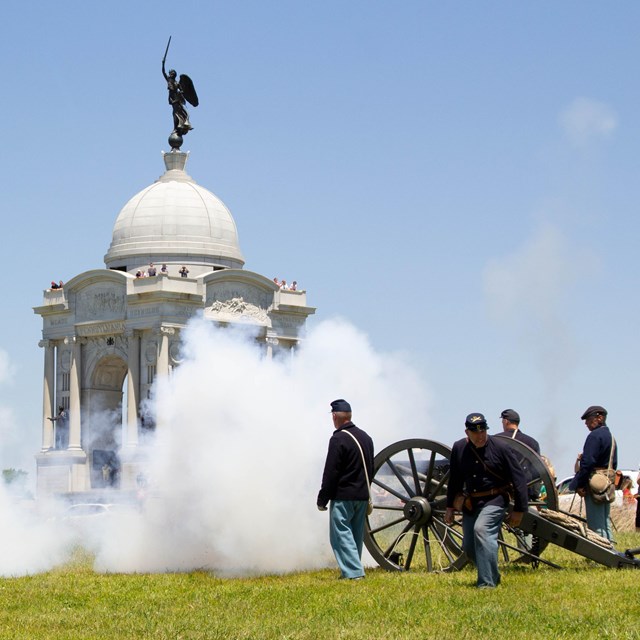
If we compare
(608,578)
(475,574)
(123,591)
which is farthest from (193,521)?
(608,578)

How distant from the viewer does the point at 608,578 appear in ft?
41.0

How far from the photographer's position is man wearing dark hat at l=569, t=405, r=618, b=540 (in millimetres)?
15062

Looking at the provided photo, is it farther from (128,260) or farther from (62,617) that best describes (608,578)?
(128,260)

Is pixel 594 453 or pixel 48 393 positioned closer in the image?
pixel 594 453

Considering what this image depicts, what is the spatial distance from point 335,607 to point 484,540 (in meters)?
1.60

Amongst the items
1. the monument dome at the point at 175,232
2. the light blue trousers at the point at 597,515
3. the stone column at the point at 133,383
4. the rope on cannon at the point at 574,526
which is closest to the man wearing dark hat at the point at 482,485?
the rope on cannon at the point at 574,526

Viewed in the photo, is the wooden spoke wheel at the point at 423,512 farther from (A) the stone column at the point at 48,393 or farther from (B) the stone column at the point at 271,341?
(A) the stone column at the point at 48,393

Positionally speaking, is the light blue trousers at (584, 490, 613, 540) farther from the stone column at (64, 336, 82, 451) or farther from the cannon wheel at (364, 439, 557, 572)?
the stone column at (64, 336, 82, 451)

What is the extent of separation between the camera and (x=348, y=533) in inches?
545

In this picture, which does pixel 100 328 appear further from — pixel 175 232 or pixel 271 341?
pixel 271 341

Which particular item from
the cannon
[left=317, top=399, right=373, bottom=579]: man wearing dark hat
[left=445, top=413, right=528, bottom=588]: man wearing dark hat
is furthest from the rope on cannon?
[left=317, top=399, right=373, bottom=579]: man wearing dark hat

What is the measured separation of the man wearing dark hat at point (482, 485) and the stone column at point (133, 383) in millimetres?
41419

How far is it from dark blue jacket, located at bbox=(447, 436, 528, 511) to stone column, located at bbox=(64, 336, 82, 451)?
146 feet

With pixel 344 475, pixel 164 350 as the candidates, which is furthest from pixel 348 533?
pixel 164 350
